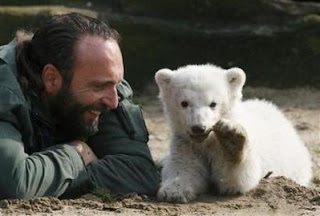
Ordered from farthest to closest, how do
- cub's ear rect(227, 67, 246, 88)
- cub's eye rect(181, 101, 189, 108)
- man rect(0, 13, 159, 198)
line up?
cub's ear rect(227, 67, 246, 88) → cub's eye rect(181, 101, 189, 108) → man rect(0, 13, 159, 198)

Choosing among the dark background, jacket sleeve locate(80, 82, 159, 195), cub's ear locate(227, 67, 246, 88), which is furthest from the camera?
the dark background

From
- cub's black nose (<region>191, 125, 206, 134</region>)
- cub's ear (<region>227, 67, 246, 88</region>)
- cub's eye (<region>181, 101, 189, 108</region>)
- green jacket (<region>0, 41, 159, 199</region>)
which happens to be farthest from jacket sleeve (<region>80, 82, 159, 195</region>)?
cub's ear (<region>227, 67, 246, 88</region>)

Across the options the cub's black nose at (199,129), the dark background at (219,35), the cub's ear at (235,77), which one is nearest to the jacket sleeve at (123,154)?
the cub's black nose at (199,129)

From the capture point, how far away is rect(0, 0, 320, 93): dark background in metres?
9.45

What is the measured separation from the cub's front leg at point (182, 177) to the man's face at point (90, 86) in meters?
0.55

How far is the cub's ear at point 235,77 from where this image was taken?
5.63 m

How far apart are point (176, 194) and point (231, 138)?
17.6 inches

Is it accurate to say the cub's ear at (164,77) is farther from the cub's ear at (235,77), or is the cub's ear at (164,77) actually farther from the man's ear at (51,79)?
the man's ear at (51,79)

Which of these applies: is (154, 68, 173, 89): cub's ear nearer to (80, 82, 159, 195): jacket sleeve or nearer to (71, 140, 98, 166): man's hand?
(80, 82, 159, 195): jacket sleeve

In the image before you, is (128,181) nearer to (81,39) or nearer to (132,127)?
(132,127)

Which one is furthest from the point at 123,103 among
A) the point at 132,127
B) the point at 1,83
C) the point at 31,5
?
the point at 31,5

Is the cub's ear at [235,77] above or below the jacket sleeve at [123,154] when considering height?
above

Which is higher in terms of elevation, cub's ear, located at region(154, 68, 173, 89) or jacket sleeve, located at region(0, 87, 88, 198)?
cub's ear, located at region(154, 68, 173, 89)

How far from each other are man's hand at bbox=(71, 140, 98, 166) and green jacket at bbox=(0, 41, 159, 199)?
0.05m
